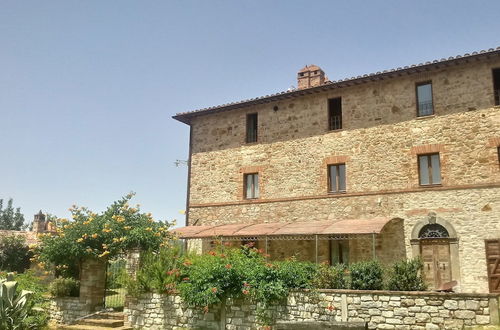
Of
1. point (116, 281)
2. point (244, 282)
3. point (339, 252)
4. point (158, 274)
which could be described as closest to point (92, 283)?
point (116, 281)

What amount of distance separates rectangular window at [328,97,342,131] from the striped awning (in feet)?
13.4

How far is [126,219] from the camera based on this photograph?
55.0 feet

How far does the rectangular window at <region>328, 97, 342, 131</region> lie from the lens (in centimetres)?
1855

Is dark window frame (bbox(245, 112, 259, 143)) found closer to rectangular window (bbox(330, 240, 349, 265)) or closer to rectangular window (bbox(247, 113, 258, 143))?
rectangular window (bbox(247, 113, 258, 143))

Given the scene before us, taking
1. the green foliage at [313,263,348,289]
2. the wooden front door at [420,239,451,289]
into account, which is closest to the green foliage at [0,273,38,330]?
the green foliage at [313,263,348,289]

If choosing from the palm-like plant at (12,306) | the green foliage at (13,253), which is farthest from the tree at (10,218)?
the palm-like plant at (12,306)

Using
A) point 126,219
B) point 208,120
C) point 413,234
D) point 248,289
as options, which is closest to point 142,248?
point 126,219

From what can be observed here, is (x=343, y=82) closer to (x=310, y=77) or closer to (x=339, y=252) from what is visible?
(x=310, y=77)

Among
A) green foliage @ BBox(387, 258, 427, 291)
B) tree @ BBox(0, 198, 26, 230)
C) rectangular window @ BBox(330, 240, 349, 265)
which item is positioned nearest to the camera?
green foliage @ BBox(387, 258, 427, 291)

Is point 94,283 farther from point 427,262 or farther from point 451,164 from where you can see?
point 451,164

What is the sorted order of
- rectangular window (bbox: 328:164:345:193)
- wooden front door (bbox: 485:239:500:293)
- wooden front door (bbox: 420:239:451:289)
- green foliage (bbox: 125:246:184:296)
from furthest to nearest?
rectangular window (bbox: 328:164:345:193), wooden front door (bbox: 420:239:451:289), wooden front door (bbox: 485:239:500:293), green foliage (bbox: 125:246:184:296)

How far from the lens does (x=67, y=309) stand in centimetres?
1580

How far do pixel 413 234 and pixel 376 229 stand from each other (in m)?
1.95

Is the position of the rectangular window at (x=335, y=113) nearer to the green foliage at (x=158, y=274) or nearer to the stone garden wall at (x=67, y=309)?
the green foliage at (x=158, y=274)
